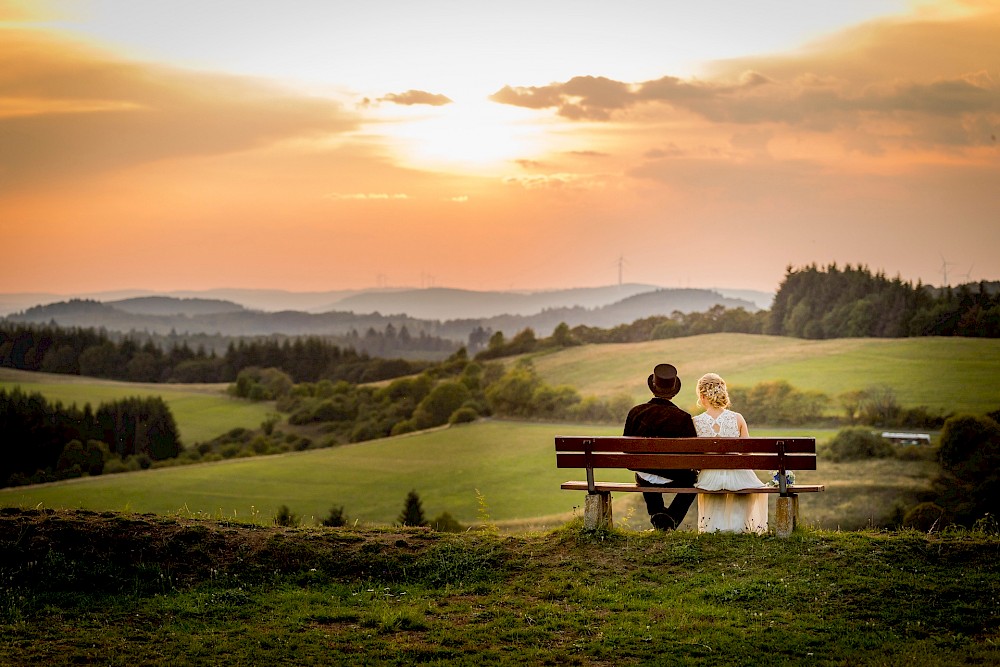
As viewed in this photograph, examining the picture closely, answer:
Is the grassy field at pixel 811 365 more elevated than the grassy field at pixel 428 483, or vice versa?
the grassy field at pixel 811 365

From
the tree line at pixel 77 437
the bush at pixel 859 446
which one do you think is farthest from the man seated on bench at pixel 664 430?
the tree line at pixel 77 437

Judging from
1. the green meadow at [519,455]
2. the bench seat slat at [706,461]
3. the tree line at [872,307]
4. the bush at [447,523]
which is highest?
the tree line at [872,307]

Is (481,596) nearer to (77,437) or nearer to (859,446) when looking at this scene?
(859,446)

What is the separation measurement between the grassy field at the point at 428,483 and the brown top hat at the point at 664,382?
104ft

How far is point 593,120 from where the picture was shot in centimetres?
4972

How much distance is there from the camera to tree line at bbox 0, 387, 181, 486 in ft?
159

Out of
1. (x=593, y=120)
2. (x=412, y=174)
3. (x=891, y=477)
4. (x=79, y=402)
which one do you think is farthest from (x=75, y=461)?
(x=891, y=477)

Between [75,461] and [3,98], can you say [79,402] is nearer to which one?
[75,461]

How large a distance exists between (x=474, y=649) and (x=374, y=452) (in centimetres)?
5689

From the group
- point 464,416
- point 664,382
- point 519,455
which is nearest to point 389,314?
point 464,416

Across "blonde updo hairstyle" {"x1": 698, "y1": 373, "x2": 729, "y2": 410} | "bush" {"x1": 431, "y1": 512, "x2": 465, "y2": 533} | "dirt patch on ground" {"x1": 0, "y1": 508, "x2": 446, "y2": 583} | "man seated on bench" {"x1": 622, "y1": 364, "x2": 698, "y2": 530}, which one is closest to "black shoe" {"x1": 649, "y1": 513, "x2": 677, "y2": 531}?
"man seated on bench" {"x1": 622, "y1": 364, "x2": 698, "y2": 530}

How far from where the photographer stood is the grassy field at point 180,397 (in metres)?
53.3

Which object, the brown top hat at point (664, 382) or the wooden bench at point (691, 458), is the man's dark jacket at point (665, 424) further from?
the wooden bench at point (691, 458)

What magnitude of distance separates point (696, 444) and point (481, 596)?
2621mm
